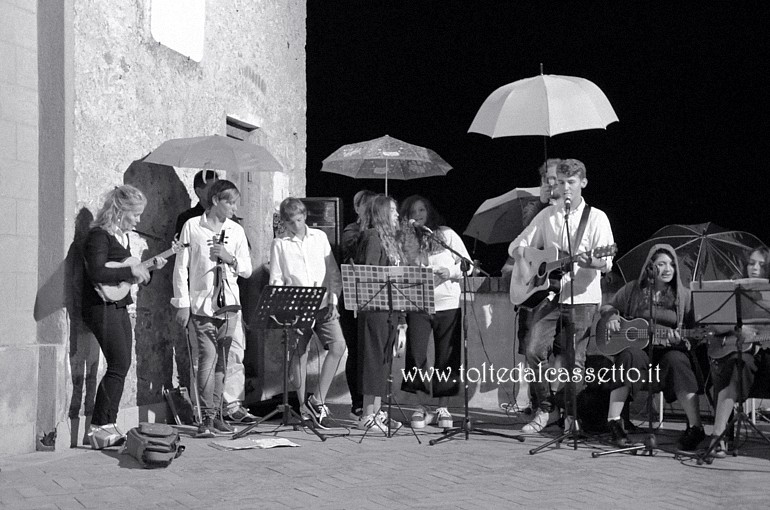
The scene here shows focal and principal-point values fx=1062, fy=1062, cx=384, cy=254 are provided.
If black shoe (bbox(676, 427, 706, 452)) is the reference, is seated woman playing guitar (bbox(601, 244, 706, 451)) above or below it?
above

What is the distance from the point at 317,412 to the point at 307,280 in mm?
1145

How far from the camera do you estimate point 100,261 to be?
7711mm

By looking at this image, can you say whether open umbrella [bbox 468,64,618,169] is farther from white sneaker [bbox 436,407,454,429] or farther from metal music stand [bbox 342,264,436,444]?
white sneaker [bbox 436,407,454,429]

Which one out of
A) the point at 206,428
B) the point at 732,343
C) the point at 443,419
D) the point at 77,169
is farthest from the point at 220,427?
the point at 732,343

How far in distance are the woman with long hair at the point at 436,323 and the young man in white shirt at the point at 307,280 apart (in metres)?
0.67

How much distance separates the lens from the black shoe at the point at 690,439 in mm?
7840

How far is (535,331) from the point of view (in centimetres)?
848

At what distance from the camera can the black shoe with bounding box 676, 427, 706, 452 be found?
25.7 feet

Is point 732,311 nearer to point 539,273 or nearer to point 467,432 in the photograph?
point 539,273

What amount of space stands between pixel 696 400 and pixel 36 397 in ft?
16.0

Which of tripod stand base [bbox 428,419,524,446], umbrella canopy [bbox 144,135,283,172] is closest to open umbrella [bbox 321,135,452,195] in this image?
umbrella canopy [bbox 144,135,283,172]

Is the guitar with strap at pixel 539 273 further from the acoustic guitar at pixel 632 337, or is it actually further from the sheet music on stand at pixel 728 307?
the sheet music on stand at pixel 728 307

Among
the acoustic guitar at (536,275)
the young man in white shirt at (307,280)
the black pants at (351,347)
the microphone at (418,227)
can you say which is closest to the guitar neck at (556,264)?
the acoustic guitar at (536,275)

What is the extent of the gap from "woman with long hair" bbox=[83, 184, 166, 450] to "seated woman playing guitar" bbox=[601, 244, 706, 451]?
3603 millimetres
